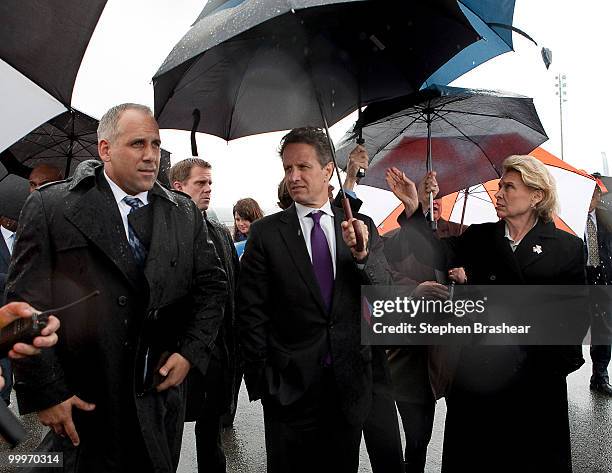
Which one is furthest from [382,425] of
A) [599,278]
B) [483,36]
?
[599,278]

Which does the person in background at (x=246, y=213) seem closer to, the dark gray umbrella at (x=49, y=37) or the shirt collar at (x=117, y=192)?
the shirt collar at (x=117, y=192)

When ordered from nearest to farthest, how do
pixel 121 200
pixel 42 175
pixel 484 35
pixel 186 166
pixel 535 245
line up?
pixel 121 200
pixel 535 245
pixel 484 35
pixel 186 166
pixel 42 175

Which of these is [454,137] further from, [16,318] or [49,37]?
[16,318]

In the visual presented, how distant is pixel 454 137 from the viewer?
13.0ft

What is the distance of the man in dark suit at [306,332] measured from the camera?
241 cm

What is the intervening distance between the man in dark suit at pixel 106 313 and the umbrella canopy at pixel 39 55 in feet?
0.89

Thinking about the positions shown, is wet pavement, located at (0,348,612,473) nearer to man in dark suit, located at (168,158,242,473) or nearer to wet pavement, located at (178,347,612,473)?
wet pavement, located at (178,347,612,473)

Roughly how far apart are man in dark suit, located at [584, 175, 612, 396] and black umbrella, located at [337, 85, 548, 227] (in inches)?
89.7

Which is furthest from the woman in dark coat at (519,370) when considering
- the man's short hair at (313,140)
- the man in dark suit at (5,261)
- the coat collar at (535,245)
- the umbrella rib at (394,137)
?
the man in dark suit at (5,261)

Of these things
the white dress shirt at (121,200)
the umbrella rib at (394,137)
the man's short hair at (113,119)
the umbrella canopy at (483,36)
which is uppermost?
the umbrella canopy at (483,36)

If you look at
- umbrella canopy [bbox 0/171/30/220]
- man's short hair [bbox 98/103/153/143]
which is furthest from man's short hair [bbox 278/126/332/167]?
umbrella canopy [bbox 0/171/30/220]

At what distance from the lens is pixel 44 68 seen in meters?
2.03

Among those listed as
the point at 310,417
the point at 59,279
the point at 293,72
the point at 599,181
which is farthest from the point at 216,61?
the point at 599,181

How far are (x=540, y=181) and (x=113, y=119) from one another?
2253 millimetres
